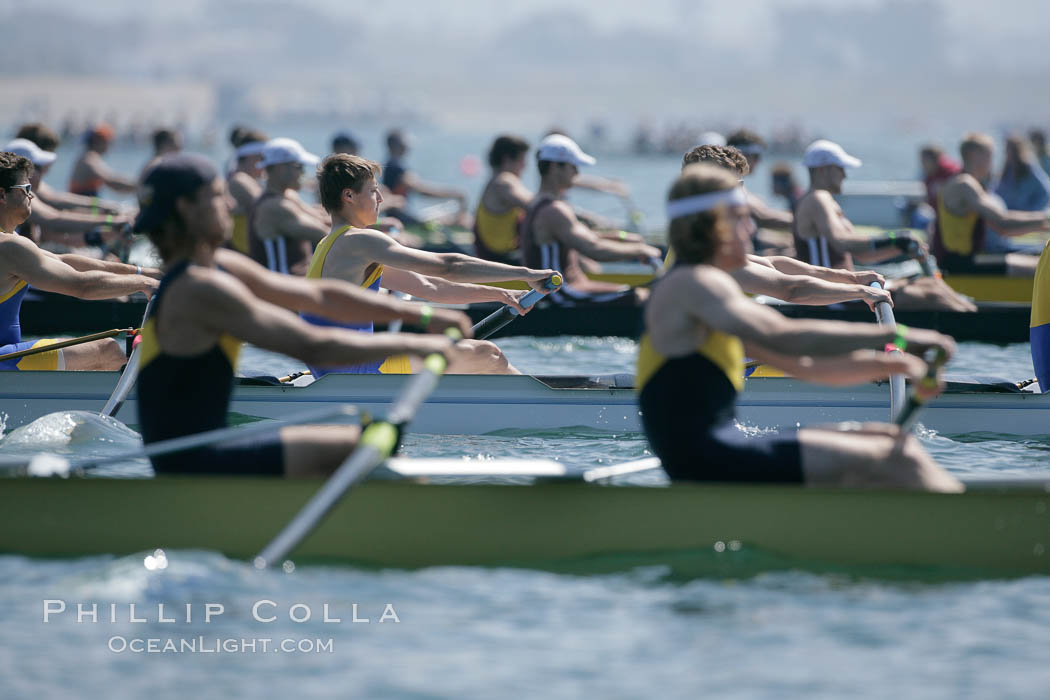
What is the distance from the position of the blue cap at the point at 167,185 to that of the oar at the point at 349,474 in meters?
1.00

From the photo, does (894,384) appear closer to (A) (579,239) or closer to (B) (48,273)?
(A) (579,239)

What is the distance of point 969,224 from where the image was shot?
12.9m

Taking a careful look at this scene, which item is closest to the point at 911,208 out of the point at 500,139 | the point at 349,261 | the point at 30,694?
the point at 500,139

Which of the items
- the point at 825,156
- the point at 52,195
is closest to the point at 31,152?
the point at 52,195

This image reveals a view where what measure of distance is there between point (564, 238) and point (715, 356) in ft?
19.7

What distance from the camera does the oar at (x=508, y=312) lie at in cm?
753

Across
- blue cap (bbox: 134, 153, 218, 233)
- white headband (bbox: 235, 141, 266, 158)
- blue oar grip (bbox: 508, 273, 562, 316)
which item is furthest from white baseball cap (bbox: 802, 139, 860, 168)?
blue cap (bbox: 134, 153, 218, 233)

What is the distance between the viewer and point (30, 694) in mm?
4230

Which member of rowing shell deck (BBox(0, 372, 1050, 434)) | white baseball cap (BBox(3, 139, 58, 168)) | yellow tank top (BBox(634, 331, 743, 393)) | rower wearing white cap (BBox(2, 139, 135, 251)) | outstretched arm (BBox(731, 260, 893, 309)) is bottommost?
rowing shell deck (BBox(0, 372, 1050, 434))

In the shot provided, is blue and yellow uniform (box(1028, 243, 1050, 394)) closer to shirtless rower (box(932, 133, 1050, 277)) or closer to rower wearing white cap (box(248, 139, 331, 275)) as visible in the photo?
shirtless rower (box(932, 133, 1050, 277))

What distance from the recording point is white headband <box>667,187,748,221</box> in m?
4.85

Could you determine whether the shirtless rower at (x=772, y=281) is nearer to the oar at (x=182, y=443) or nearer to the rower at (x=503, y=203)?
the oar at (x=182, y=443)

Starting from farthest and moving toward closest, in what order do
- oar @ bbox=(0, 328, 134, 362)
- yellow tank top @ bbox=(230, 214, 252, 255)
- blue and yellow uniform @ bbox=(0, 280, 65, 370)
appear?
yellow tank top @ bbox=(230, 214, 252, 255) → oar @ bbox=(0, 328, 134, 362) → blue and yellow uniform @ bbox=(0, 280, 65, 370)

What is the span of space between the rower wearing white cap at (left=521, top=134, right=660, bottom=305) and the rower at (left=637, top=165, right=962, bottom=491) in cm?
558
